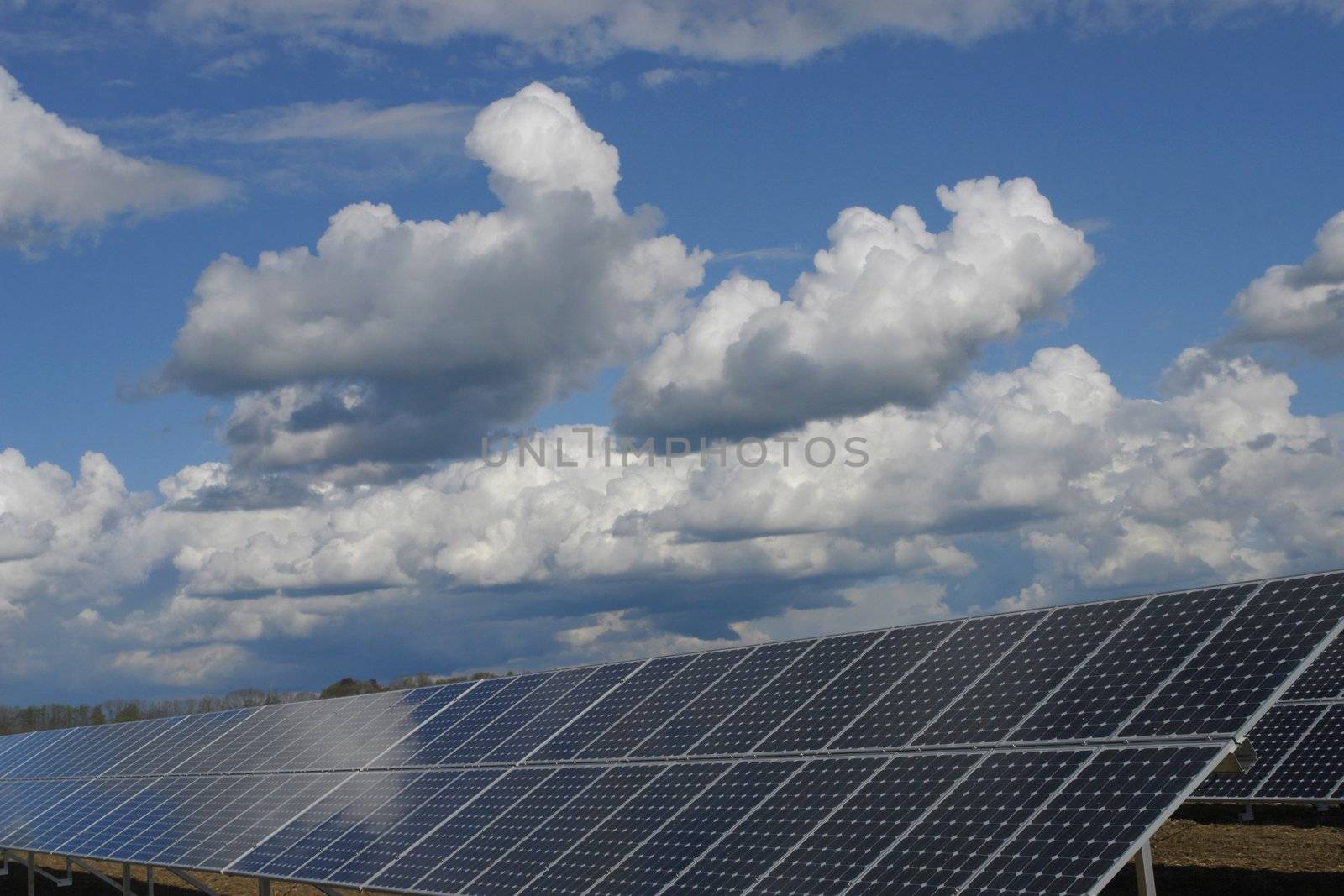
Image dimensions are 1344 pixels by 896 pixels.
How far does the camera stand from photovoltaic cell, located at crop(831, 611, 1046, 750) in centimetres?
2216

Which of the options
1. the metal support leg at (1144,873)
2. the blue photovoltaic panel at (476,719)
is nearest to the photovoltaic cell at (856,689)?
the metal support leg at (1144,873)

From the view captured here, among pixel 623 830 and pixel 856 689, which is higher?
pixel 856 689

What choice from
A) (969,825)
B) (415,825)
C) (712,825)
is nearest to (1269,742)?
(712,825)

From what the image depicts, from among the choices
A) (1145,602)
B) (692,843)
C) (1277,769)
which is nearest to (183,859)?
(692,843)

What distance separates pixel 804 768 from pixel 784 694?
388 centimetres

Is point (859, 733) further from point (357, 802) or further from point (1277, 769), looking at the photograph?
point (1277, 769)

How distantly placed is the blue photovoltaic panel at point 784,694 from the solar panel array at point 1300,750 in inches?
560

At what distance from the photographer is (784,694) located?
26.0 metres

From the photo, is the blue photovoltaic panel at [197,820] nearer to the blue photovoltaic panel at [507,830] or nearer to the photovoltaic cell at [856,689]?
the blue photovoltaic panel at [507,830]

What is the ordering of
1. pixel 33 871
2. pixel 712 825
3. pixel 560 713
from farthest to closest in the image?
pixel 33 871 → pixel 560 713 → pixel 712 825

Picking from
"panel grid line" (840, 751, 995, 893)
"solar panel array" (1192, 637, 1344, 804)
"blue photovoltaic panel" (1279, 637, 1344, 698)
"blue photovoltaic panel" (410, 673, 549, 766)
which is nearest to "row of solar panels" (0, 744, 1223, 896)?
"panel grid line" (840, 751, 995, 893)

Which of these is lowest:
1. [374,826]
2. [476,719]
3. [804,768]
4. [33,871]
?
[33,871]

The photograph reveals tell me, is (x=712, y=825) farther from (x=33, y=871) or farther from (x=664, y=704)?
(x=33, y=871)

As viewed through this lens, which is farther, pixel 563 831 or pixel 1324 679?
pixel 1324 679
